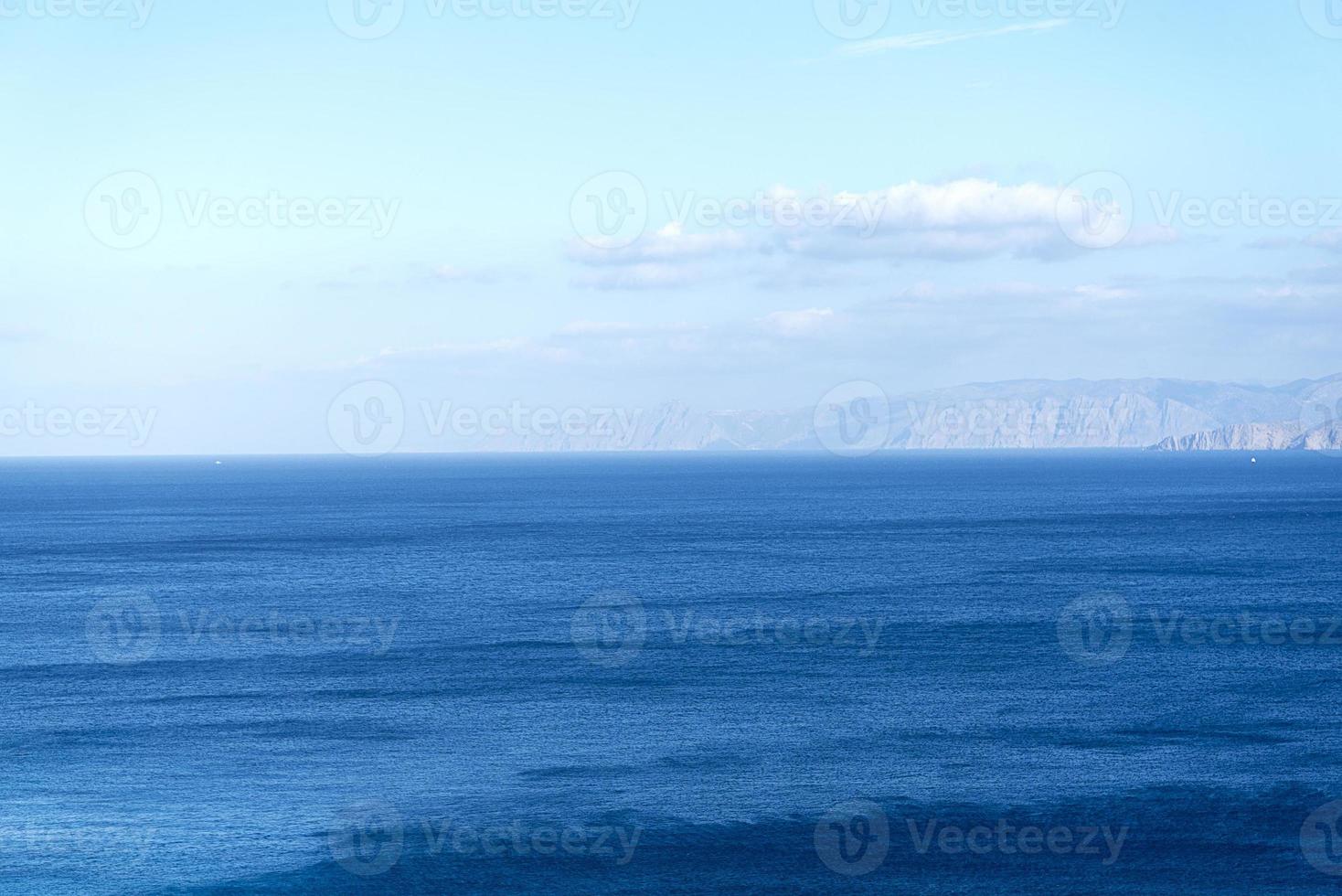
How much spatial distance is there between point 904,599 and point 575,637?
26.4 metres

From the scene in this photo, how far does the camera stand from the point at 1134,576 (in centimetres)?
10594

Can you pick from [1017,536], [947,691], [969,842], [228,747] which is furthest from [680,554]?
[969,842]

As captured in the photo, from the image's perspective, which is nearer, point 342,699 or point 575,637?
point 342,699

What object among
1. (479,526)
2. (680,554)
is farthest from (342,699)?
(479,526)

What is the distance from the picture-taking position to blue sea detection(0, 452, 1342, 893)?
4278cm

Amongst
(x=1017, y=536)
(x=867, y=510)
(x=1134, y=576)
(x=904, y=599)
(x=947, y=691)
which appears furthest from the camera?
(x=867, y=510)

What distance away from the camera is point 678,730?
2279 inches

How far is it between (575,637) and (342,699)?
18573 millimetres

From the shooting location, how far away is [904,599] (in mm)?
94312

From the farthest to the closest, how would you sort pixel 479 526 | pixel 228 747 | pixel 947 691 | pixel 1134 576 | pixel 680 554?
pixel 479 526, pixel 680 554, pixel 1134 576, pixel 947 691, pixel 228 747

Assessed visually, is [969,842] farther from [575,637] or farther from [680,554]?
[680,554]

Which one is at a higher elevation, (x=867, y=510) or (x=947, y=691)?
(x=867, y=510)

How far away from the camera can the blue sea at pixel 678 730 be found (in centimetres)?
4278

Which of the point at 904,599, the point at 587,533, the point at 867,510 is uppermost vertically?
the point at 867,510
